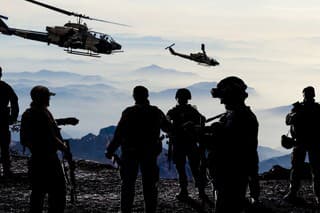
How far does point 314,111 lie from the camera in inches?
582

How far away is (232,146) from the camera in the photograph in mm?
8992

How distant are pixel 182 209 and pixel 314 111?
11.3 ft

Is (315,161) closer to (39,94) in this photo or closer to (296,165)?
(296,165)

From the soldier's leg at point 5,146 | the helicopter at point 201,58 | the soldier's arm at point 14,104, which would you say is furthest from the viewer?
the helicopter at point 201,58

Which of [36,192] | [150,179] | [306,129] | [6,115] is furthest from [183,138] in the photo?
[36,192]

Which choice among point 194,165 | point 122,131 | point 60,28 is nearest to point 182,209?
point 194,165

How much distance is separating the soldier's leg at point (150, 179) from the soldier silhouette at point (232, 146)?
12.5 feet

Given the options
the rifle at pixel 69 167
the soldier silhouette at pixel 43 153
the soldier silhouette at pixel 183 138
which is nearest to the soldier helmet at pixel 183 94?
the soldier silhouette at pixel 183 138

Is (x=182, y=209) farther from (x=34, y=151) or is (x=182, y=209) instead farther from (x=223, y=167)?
(x=223, y=167)

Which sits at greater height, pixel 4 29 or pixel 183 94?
pixel 4 29

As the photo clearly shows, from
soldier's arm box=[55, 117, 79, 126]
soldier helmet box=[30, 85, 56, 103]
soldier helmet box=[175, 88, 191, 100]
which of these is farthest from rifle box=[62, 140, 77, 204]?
soldier helmet box=[175, 88, 191, 100]

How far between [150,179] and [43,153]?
9.20 feet

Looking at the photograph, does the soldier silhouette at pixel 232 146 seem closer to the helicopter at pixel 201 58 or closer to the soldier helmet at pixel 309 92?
the soldier helmet at pixel 309 92

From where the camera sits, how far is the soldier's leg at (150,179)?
12844 mm
